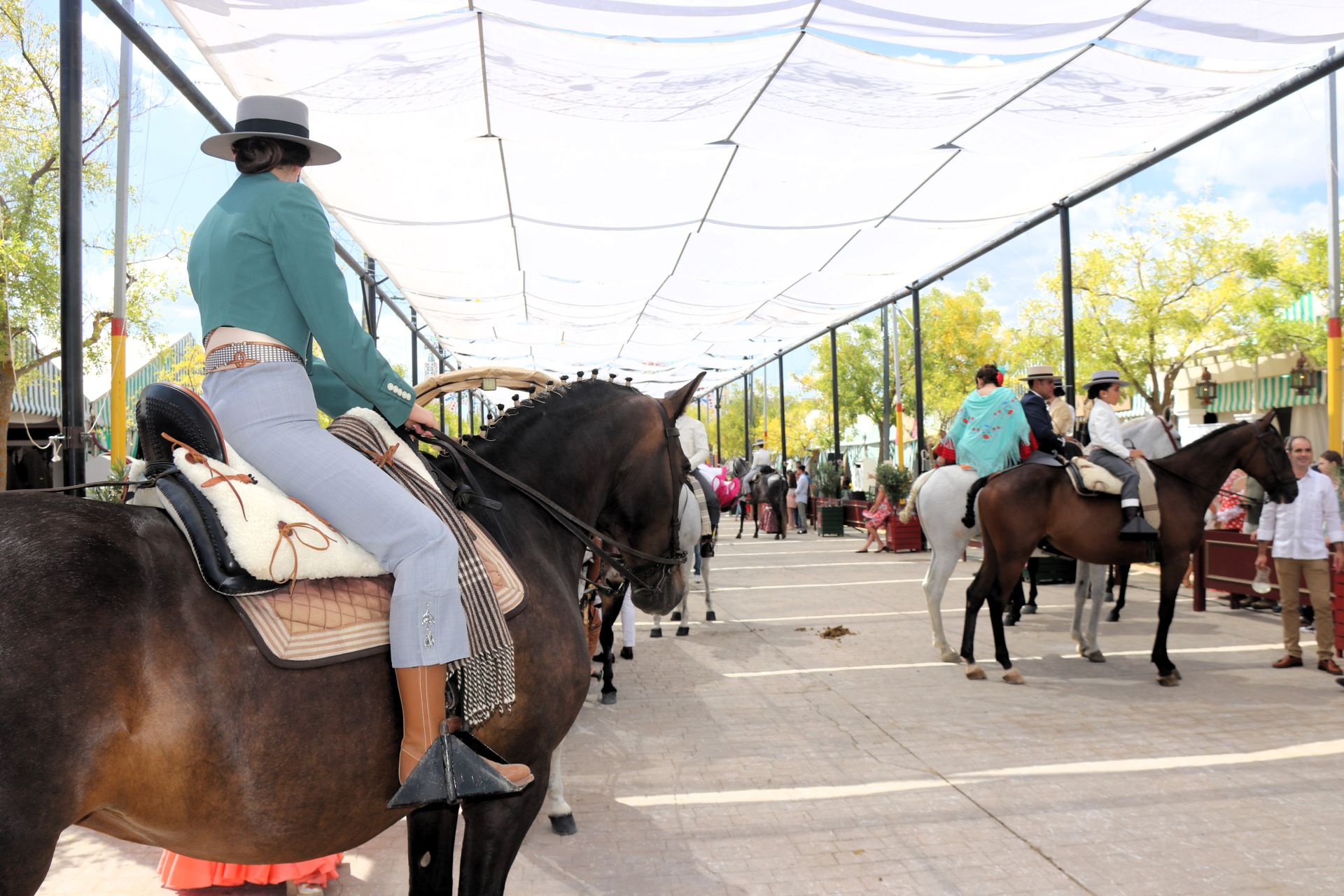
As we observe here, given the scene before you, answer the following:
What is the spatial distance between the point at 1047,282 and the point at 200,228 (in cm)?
3651

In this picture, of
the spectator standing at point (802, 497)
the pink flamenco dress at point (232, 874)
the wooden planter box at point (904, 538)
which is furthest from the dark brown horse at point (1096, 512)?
the spectator standing at point (802, 497)

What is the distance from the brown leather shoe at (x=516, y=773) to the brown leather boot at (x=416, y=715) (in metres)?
0.18

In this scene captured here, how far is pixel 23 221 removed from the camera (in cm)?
1368

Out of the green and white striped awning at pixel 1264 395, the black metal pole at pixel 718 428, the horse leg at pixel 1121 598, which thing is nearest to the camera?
the horse leg at pixel 1121 598

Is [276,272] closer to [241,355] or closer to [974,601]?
[241,355]

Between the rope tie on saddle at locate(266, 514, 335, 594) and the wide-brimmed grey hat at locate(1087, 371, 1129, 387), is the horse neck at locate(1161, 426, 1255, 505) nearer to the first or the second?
the wide-brimmed grey hat at locate(1087, 371, 1129, 387)

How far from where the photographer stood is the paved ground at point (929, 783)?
11.9 feet

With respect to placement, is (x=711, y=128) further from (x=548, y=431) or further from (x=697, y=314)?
(x=697, y=314)

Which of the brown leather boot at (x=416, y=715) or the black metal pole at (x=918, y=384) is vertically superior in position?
the black metal pole at (x=918, y=384)

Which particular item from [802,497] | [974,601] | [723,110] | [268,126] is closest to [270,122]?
[268,126]

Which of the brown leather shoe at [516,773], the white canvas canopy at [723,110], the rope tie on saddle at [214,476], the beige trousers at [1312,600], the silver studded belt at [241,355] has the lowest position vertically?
the beige trousers at [1312,600]

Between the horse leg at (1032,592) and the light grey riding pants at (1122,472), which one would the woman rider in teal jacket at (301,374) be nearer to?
the light grey riding pants at (1122,472)

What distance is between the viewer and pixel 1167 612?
7207mm

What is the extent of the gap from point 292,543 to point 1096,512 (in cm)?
714
